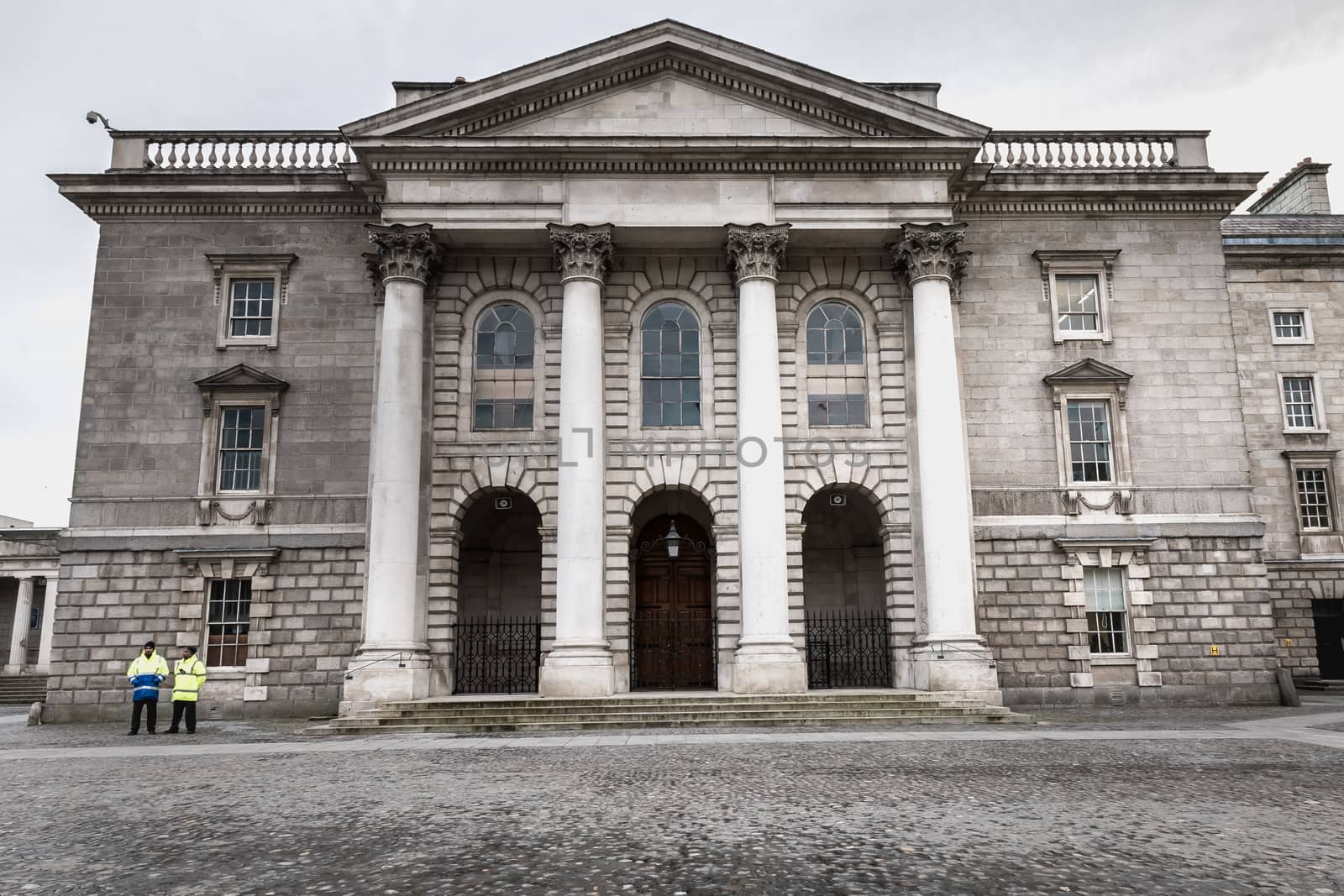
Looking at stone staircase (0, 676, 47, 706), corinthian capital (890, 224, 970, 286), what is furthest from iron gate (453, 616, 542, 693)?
stone staircase (0, 676, 47, 706)

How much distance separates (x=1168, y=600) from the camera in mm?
24891

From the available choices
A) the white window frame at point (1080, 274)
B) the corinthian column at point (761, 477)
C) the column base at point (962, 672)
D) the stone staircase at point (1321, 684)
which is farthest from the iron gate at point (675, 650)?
the stone staircase at point (1321, 684)

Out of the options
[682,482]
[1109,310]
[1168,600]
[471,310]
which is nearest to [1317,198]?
[1109,310]

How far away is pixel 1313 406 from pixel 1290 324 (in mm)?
2772

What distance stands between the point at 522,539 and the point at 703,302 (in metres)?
7.63

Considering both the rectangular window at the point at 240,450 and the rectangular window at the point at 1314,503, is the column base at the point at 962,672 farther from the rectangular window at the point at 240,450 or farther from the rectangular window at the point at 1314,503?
the rectangular window at the point at 1314,503

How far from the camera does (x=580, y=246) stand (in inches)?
934

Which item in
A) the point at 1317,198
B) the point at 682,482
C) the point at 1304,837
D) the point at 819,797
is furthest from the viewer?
the point at 1317,198

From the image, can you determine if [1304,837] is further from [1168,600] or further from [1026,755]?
[1168,600]

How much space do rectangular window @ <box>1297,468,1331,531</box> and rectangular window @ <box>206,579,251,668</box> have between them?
31821 millimetres

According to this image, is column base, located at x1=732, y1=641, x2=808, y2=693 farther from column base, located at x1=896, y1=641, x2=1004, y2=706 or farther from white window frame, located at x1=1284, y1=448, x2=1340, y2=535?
white window frame, located at x1=1284, y1=448, x2=1340, y2=535

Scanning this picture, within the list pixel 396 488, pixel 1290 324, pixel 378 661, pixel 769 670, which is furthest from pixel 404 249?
pixel 1290 324

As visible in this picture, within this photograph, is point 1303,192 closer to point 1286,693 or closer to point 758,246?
point 1286,693

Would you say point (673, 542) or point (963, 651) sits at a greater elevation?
point (673, 542)
